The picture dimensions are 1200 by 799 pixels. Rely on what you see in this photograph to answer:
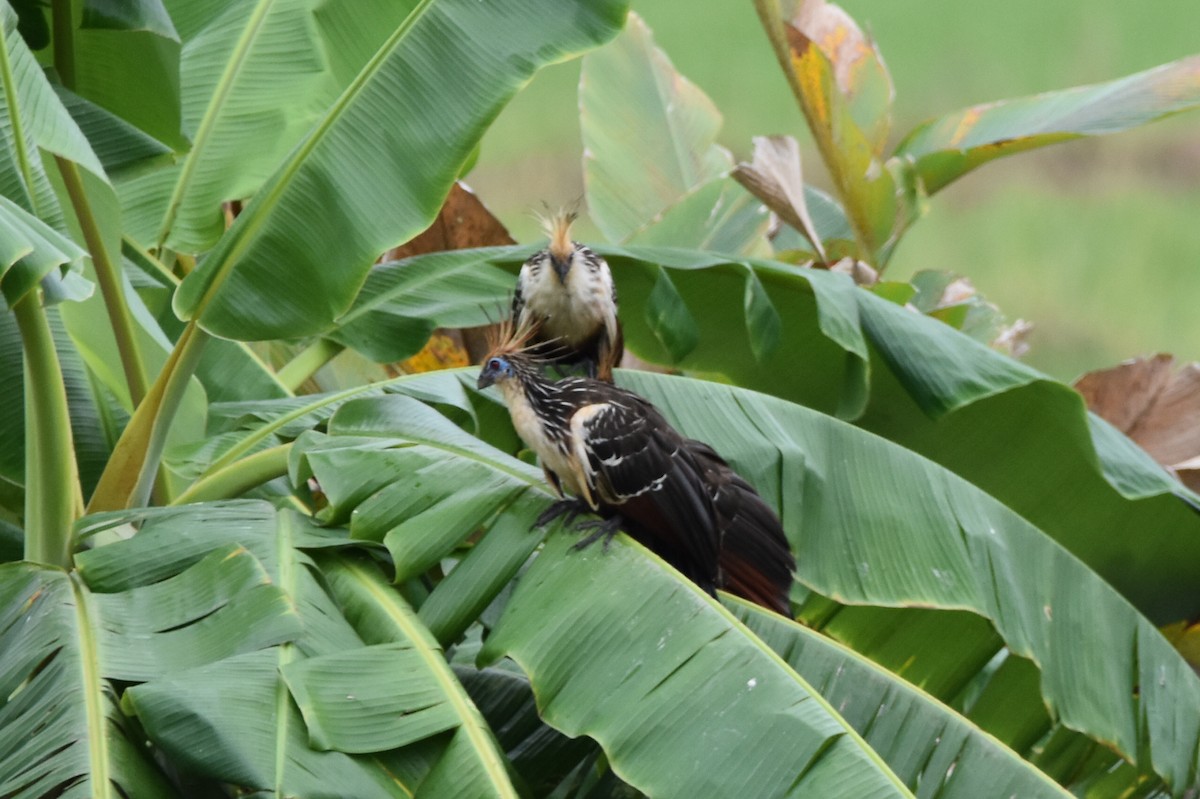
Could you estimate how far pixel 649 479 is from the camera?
2.68 metres

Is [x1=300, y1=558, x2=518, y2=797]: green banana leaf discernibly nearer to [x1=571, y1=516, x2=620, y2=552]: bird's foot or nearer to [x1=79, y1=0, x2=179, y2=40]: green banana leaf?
[x1=571, y1=516, x2=620, y2=552]: bird's foot

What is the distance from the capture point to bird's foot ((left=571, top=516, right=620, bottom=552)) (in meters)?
2.70

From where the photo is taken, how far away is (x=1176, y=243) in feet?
26.7

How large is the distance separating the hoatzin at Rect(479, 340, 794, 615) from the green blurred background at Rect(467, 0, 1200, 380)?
4.97m

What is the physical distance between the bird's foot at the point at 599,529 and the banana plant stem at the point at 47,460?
42.2 inches

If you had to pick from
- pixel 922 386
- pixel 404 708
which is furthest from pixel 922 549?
pixel 404 708

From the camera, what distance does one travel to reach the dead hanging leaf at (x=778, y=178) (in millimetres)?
4383

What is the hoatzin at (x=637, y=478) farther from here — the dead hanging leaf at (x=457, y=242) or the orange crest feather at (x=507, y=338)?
the dead hanging leaf at (x=457, y=242)

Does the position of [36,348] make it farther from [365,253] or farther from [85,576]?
[365,253]

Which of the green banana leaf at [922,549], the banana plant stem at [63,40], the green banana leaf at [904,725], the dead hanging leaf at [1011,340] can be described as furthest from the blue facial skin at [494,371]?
the dead hanging leaf at [1011,340]

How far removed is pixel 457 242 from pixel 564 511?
7.52 feet

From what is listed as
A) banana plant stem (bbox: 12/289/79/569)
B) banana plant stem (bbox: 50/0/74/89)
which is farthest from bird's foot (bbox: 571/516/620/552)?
banana plant stem (bbox: 50/0/74/89)

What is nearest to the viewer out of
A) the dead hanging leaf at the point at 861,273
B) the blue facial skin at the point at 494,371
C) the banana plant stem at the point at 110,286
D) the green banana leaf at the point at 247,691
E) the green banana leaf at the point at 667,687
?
the green banana leaf at the point at 247,691

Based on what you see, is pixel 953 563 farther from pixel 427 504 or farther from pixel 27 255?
pixel 27 255
